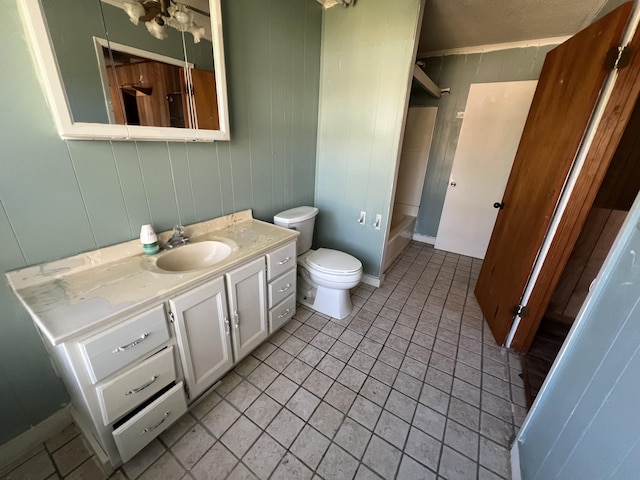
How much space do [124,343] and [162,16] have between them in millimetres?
1444

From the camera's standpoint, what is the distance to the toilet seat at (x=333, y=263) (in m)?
1.91

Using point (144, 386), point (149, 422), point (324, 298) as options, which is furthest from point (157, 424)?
point (324, 298)

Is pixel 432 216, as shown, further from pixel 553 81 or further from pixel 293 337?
pixel 293 337

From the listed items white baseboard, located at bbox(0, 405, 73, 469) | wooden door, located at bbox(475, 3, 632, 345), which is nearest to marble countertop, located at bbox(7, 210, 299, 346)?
white baseboard, located at bbox(0, 405, 73, 469)

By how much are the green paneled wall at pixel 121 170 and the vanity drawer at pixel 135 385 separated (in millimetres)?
494

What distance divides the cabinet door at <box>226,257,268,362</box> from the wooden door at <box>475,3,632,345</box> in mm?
1678

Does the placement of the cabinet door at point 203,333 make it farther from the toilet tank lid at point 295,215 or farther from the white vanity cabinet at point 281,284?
the toilet tank lid at point 295,215

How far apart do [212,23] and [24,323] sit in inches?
64.6

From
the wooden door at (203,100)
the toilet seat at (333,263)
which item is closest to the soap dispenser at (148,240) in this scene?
the wooden door at (203,100)

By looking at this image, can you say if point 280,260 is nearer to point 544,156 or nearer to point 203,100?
point 203,100

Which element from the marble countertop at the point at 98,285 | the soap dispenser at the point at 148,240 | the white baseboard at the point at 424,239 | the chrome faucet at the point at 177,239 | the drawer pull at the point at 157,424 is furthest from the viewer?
the white baseboard at the point at 424,239

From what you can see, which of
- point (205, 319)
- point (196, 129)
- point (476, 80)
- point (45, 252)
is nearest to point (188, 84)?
point (196, 129)

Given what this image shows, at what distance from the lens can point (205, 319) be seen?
4.05 ft

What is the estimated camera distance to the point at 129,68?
113 cm
